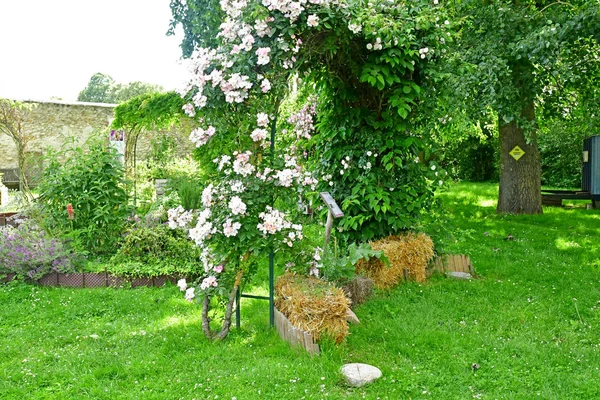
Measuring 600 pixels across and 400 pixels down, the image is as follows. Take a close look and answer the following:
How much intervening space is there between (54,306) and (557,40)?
224 inches

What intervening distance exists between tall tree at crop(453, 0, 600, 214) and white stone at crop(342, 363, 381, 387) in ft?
10.2

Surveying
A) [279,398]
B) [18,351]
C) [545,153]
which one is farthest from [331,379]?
[545,153]

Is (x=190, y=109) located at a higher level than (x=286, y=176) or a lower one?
higher

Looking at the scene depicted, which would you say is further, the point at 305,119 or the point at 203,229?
the point at 305,119

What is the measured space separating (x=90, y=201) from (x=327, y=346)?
12.6 feet

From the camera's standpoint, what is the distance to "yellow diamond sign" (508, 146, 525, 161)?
29.3 feet

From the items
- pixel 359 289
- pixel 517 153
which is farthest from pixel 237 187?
pixel 517 153

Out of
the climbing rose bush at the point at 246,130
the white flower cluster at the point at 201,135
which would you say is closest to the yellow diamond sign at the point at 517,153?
the climbing rose bush at the point at 246,130

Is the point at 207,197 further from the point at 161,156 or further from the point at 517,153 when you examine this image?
the point at 161,156

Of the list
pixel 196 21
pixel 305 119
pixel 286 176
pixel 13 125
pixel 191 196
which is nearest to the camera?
pixel 286 176

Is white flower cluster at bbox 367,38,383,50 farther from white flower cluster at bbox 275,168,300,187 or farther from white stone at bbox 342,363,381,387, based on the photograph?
white stone at bbox 342,363,381,387

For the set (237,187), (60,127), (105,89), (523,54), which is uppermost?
(105,89)

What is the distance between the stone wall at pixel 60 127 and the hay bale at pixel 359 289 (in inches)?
419

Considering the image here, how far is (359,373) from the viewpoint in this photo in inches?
122
